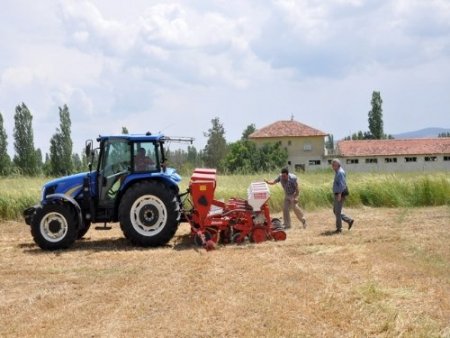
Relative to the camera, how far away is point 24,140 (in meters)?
45.0

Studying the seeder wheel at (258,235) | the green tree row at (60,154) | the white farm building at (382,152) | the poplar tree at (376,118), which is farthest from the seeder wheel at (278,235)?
the poplar tree at (376,118)

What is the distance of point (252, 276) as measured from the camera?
811 centimetres

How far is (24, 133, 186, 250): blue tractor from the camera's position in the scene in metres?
10.8

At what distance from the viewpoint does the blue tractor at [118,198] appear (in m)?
10.8

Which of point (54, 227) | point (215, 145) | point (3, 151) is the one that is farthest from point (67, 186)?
point (215, 145)

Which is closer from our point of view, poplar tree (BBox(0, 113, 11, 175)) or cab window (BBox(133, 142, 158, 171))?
cab window (BBox(133, 142, 158, 171))

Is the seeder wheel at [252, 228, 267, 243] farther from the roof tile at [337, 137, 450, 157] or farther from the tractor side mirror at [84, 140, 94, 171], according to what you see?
the roof tile at [337, 137, 450, 157]

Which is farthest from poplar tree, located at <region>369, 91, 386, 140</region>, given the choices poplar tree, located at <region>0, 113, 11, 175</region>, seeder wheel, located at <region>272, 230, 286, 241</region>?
seeder wheel, located at <region>272, 230, 286, 241</region>

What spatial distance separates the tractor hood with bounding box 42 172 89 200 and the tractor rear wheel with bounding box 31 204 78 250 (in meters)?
0.45

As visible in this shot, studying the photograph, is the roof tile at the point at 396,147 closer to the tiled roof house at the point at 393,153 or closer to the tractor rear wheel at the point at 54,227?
the tiled roof house at the point at 393,153

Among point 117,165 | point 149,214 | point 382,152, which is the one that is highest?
point 382,152

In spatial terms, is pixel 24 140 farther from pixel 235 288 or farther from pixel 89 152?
pixel 235 288

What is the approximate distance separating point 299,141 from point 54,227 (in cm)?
5405

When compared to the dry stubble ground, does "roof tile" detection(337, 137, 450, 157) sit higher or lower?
higher
